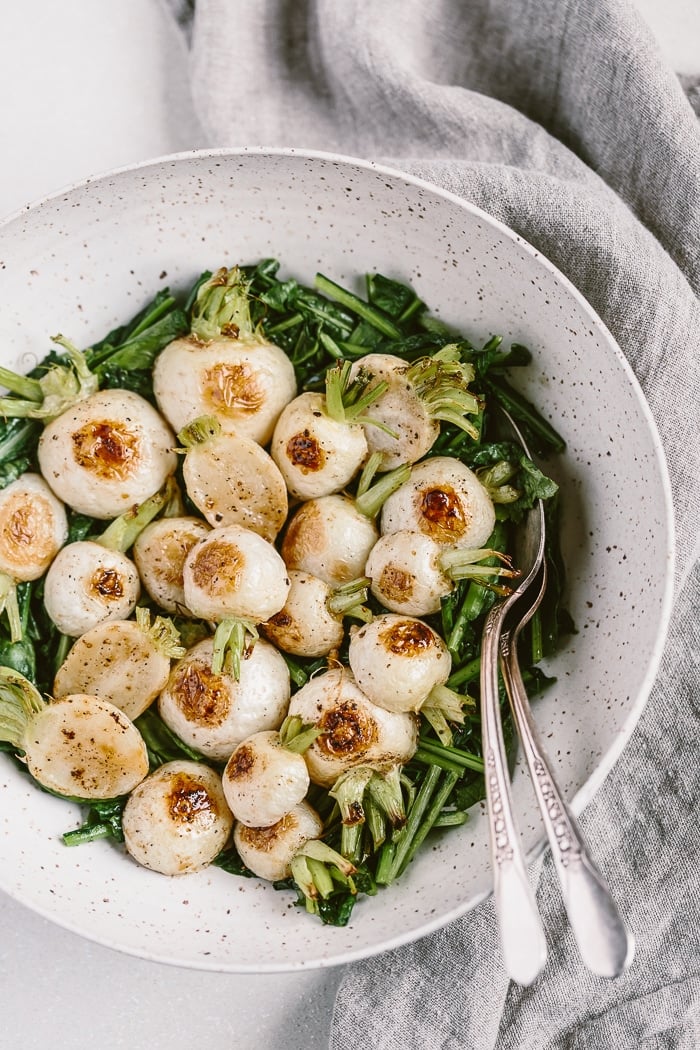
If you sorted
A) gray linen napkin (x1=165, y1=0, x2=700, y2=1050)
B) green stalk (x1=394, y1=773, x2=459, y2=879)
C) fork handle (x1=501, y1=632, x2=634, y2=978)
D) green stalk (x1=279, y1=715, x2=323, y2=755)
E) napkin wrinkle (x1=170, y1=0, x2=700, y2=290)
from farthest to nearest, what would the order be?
napkin wrinkle (x1=170, y1=0, x2=700, y2=290) → gray linen napkin (x1=165, y1=0, x2=700, y2=1050) → green stalk (x1=394, y1=773, x2=459, y2=879) → green stalk (x1=279, y1=715, x2=323, y2=755) → fork handle (x1=501, y1=632, x2=634, y2=978)

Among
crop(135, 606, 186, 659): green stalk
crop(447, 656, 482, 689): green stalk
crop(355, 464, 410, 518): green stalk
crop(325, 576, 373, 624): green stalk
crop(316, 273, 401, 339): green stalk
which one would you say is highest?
crop(316, 273, 401, 339): green stalk

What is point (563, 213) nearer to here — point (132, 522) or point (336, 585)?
point (336, 585)

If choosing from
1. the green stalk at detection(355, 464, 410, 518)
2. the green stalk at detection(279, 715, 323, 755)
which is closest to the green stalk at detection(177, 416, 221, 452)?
the green stalk at detection(355, 464, 410, 518)

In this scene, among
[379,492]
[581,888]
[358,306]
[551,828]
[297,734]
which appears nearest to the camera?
[581,888]

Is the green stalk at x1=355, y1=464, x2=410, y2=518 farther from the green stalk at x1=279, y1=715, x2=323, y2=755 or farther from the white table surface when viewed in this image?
the white table surface

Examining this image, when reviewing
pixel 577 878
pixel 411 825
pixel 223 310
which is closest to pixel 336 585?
pixel 411 825

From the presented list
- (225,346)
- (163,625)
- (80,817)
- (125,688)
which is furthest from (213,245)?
(80,817)

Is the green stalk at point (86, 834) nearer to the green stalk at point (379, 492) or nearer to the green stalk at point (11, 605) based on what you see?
the green stalk at point (11, 605)

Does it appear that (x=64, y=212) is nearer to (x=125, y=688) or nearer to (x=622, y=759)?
(x=125, y=688)
